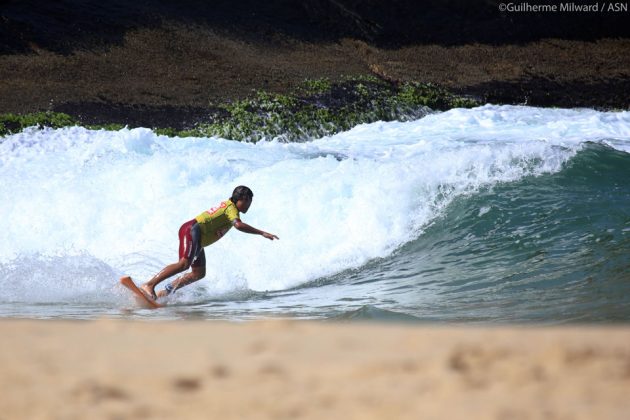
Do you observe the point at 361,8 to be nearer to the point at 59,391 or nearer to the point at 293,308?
the point at 293,308

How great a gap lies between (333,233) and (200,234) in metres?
2.50

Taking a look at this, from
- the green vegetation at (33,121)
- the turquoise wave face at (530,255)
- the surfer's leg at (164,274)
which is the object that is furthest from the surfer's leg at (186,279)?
the green vegetation at (33,121)

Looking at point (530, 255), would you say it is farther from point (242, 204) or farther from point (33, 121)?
point (33, 121)

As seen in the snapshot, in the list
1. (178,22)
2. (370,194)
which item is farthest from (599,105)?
(370,194)

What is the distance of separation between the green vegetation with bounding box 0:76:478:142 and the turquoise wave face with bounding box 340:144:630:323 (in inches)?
332

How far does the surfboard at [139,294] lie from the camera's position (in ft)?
26.9

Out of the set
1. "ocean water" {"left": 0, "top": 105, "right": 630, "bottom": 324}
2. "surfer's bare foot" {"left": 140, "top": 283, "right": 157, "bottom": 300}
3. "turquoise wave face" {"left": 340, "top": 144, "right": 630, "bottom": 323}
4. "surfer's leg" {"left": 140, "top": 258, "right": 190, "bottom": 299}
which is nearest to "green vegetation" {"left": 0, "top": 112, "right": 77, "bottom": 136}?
"ocean water" {"left": 0, "top": 105, "right": 630, "bottom": 324}

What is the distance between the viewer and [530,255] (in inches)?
378

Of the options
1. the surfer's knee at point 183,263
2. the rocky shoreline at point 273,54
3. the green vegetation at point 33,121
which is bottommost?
the surfer's knee at point 183,263

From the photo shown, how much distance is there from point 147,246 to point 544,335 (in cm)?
795

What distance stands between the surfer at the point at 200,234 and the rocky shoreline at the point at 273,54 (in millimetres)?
10859

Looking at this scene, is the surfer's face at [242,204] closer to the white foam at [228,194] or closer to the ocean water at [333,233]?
the ocean water at [333,233]

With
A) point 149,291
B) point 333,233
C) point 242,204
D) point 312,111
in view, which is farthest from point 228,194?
point 312,111

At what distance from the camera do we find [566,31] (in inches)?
1233
